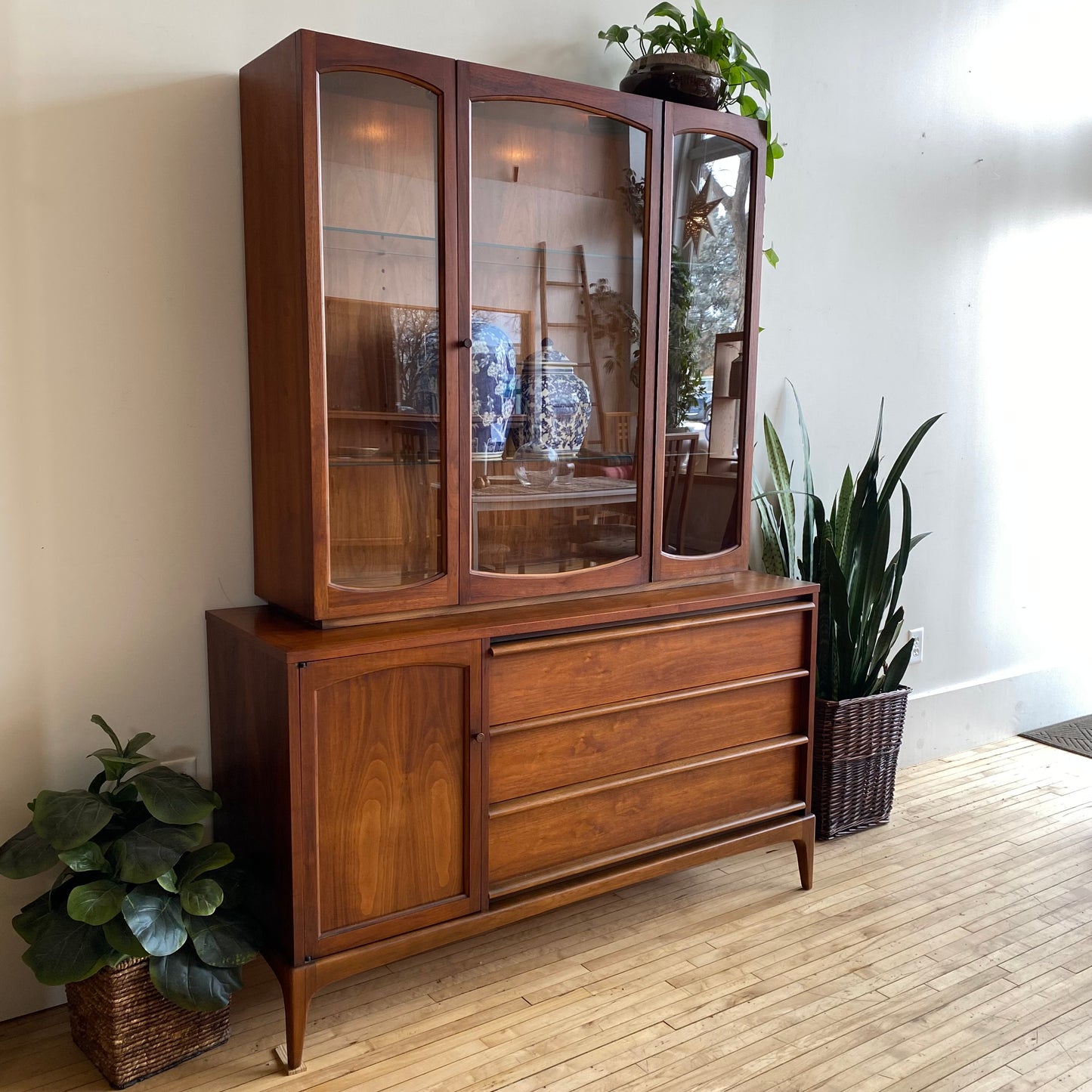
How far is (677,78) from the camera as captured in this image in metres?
2.28

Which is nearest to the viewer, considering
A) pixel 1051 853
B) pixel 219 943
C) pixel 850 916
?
pixel 219 943

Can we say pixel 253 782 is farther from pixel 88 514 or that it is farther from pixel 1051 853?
pixel 1051 853

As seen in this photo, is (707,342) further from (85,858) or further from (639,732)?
(85,858)

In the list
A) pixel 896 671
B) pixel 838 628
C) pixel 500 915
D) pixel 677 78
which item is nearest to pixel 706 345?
pixel 677 78

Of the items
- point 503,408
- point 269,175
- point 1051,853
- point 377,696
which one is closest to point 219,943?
point 377,696

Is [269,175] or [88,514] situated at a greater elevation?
[269,175]

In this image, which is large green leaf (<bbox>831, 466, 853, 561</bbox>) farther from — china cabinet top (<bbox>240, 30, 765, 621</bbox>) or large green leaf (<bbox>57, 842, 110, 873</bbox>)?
large green leaf (<bbox>57, 842, 110, 873</bbox>)

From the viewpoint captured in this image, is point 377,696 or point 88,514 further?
point 88,514

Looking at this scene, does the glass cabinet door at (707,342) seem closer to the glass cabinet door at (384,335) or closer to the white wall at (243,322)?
the white wall at (243,322)

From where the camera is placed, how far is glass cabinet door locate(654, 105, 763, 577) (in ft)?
7.48

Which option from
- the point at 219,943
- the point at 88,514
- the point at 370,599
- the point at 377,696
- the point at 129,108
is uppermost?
the point at 129,108

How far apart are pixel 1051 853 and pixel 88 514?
257 centimetres

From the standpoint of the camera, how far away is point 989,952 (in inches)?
88.7

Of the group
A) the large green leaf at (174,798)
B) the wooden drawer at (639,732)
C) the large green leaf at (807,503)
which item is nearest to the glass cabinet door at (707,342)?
the wooden drawer at (639,732)
